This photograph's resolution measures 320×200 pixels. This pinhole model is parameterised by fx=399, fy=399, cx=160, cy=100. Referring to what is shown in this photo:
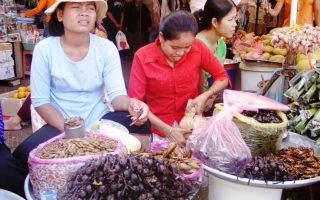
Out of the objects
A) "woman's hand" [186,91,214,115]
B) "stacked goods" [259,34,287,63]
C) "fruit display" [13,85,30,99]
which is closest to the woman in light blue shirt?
"woman's hand" [186,91,214,115]

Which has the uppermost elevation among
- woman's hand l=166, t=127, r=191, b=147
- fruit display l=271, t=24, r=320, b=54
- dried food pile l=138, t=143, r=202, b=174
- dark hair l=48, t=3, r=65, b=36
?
dark hair l=48, t=3, r=65, b=36

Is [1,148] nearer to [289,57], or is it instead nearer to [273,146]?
[273,146]

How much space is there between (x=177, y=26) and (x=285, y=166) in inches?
44.7

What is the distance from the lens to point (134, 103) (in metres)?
2.32

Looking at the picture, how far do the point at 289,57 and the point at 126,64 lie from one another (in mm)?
5301

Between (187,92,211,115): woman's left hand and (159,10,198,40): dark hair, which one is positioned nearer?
(159,10,198,40): dark hair

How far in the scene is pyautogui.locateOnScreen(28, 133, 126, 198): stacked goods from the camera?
1.64m

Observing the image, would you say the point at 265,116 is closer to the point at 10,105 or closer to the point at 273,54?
the point at 273,54

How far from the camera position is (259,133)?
1.94m

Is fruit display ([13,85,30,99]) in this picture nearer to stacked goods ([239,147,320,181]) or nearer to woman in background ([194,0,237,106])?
woman in background ([194,0,237,106])

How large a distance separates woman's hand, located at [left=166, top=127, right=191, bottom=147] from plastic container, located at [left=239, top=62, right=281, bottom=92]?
2.20 metres

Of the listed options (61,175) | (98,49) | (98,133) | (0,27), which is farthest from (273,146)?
(0,27)

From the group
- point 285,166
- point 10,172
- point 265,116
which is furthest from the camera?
point 10,172

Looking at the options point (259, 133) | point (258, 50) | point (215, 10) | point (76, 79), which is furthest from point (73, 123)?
point (258, 50)
